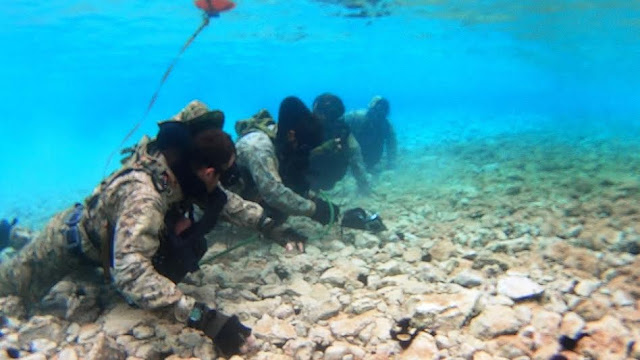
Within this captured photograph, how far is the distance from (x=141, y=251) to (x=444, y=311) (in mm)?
2383

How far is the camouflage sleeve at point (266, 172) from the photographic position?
17.6 feet

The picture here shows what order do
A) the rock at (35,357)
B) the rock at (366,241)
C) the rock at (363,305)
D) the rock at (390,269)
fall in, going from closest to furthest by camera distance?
the rock at (35,357), the rock at (363,305), the rock at (390,269), the rock at (366,241)

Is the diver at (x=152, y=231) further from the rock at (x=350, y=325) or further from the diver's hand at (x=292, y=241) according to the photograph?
the diver's hand at (x=292, y=241)

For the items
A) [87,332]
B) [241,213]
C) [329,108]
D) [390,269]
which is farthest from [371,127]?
[87,332]

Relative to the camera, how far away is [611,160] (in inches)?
448

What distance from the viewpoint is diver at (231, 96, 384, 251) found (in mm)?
5391

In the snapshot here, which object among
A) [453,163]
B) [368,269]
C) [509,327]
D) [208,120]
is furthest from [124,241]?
[453,163]

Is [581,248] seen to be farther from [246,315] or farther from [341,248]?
[246,315]

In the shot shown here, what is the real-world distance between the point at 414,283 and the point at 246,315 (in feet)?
5.42

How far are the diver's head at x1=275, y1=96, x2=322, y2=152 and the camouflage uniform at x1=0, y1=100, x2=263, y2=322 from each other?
5.19 ft

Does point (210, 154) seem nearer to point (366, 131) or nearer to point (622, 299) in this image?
point (622, 299)

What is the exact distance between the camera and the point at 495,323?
10.2 feet

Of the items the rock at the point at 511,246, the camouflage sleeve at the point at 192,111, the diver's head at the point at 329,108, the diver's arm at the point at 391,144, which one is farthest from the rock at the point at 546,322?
the diver's arm at the point at 391,144

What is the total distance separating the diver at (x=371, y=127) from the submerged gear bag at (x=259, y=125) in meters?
4.88
